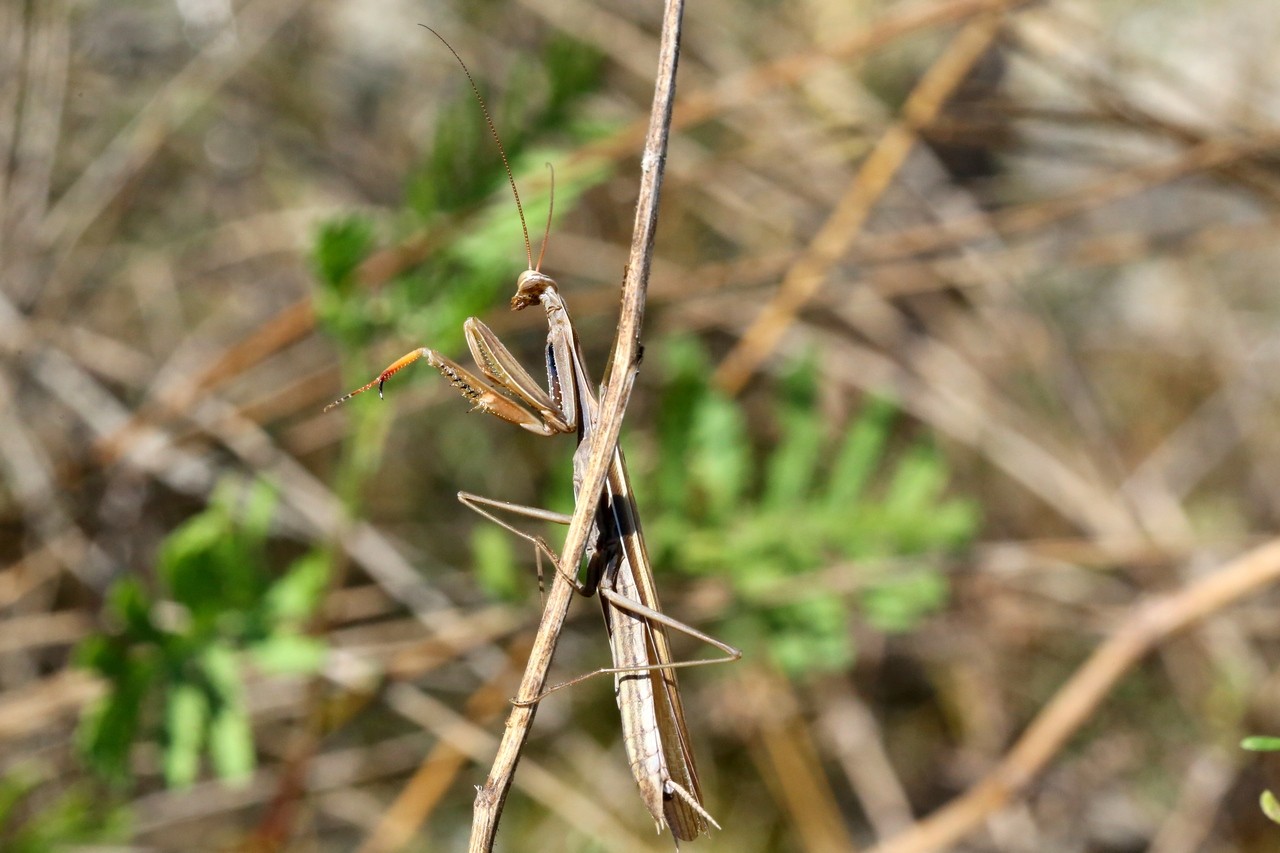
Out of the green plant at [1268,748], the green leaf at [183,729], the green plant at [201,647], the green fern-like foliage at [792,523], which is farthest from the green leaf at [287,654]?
the green plant at [1268,748]

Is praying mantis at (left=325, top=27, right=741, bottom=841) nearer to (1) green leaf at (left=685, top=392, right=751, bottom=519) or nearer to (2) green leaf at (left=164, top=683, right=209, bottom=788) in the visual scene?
(2) green leaf at (left=164, top=683, right=209, bottom=788)

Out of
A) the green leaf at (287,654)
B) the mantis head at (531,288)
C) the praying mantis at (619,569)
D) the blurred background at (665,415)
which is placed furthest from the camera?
the blurred background at (665,415)

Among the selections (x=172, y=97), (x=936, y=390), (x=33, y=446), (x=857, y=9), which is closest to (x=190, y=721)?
(x=33, y=446)

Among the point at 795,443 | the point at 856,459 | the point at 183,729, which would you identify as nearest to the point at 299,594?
the point at 183,729

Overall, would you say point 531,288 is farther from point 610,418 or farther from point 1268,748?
point 1268,748

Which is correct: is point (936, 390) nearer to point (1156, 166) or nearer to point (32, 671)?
point (1156, 166)

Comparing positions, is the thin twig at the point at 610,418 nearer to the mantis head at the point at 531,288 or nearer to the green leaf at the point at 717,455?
the mantis head at the point at 531,288
